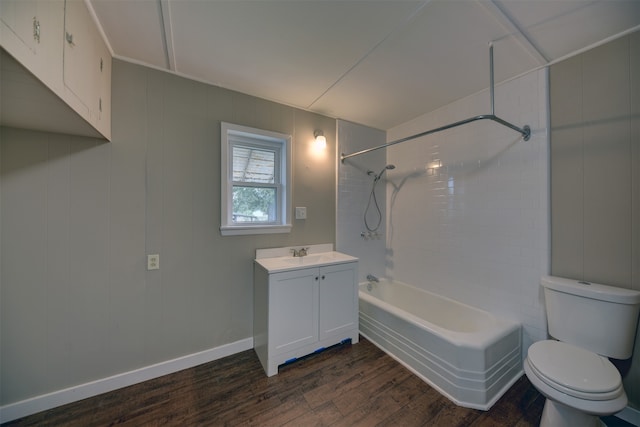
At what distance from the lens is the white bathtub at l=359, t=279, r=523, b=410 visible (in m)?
1.50

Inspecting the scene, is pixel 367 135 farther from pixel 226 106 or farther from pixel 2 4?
pixel 2 4

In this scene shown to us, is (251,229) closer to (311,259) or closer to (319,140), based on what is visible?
(311,259)

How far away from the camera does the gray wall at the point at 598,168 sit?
1.39m

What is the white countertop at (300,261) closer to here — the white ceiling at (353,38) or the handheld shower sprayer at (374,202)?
the handheld shower sprayer at (374,202)

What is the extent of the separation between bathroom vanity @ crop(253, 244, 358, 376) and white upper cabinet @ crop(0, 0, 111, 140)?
148 cm

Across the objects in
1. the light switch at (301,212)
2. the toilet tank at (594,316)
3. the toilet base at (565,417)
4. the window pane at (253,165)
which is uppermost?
the window pane at (253,165)

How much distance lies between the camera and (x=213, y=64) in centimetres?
169

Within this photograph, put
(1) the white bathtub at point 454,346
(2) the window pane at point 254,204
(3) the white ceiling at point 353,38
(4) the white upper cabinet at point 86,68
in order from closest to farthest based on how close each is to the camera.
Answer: (4) the white upper cabinet at point 86,68 → (3) the white ceiling at point 353,38 → (1) the white bathtub at point 454,346 → (2) the window pane at point 254,204

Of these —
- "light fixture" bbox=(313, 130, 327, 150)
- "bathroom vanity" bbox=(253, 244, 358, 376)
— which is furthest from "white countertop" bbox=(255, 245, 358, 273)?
"light fixture" bbox=(313, 130, 327, 150)

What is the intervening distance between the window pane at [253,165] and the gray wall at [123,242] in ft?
0.80

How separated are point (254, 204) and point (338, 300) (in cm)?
124

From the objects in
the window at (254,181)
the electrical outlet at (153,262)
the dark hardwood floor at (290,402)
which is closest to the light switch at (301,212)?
the window at (254,181)

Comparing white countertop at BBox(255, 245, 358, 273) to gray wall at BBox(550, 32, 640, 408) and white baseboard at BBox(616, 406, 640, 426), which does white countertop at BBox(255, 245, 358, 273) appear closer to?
gray wall at BBox(550, 32, 640, 408)

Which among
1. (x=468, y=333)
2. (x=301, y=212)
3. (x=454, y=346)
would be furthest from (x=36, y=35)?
(x=468, y=333)
